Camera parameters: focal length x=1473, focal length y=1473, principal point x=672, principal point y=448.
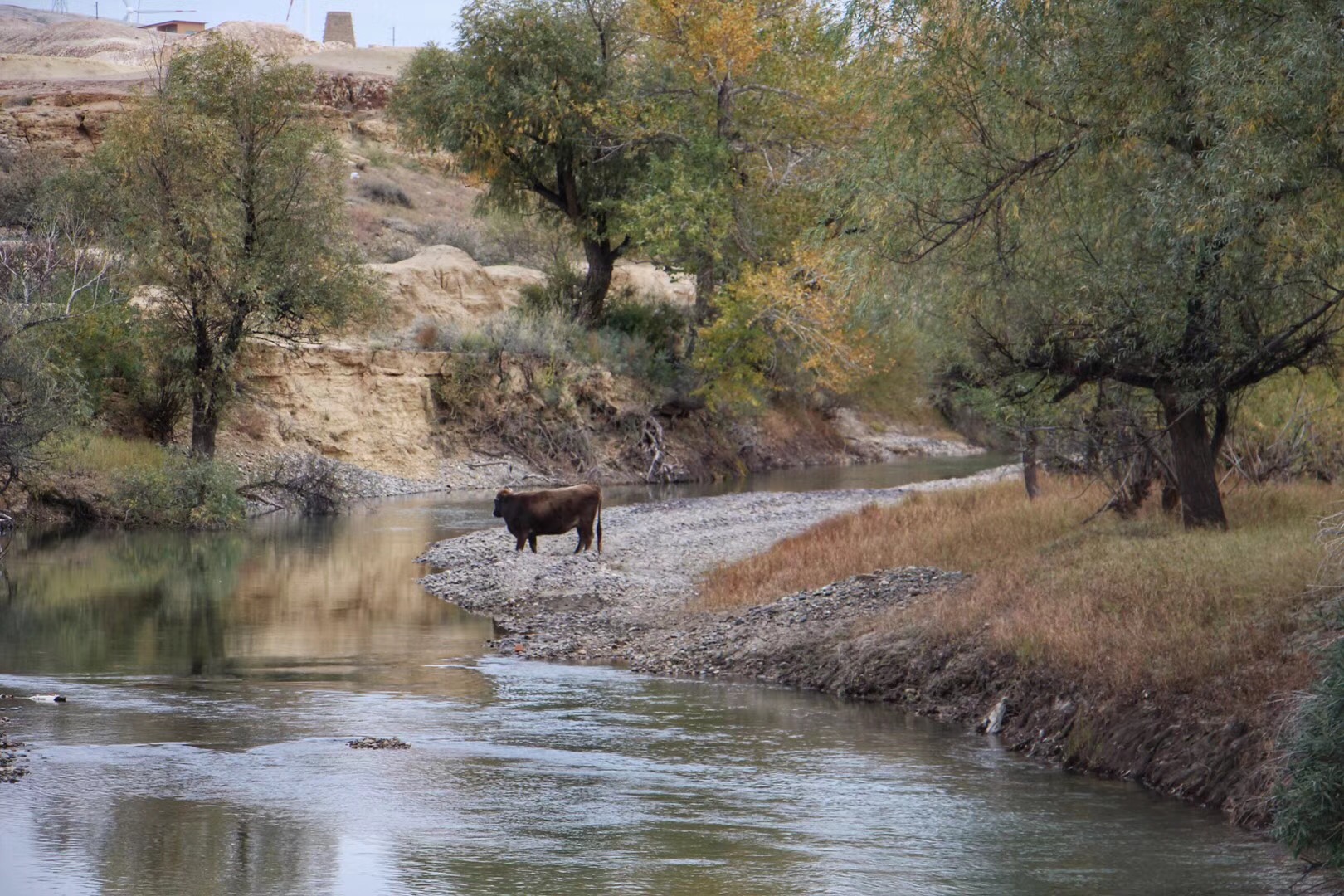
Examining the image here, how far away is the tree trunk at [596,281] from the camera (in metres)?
46.6

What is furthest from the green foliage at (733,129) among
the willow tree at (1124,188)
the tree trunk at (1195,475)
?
the willow tree at (1124,188)

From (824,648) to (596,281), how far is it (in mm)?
32243

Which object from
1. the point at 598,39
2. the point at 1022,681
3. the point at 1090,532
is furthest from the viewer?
the point at 598,39

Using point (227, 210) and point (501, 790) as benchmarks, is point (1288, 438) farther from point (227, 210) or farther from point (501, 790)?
point (227, 210)

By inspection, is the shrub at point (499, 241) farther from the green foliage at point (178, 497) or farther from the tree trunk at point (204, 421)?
the green foliage at point (178, 497)

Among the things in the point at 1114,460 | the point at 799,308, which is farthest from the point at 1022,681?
the point at 799,308

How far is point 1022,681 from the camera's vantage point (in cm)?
1355

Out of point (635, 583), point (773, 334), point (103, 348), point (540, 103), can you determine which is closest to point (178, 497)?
point (103, 348)

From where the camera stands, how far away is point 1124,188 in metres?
13.6

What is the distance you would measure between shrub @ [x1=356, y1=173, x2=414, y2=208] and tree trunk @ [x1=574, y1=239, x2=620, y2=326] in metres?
A: 23.5

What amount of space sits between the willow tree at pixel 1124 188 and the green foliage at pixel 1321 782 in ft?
12.6

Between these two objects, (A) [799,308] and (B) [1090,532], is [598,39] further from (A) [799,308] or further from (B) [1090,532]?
(B) [1090,532]

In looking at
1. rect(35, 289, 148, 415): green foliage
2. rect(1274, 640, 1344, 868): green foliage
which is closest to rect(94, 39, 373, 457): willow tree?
rect(35, 289, 148, 415): green foliage

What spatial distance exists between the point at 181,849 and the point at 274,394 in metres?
31.8
